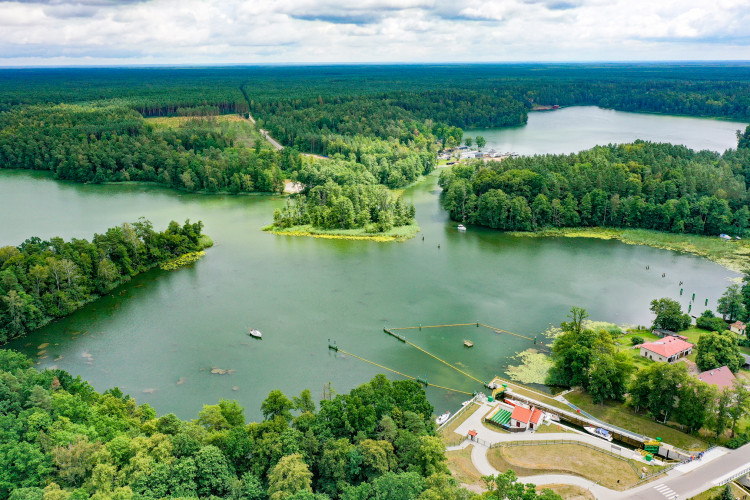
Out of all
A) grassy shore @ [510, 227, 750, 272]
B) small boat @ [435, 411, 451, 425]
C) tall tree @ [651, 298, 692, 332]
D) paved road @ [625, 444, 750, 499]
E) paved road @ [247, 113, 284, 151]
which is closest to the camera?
paved road @ [625, 444, 750, 499]

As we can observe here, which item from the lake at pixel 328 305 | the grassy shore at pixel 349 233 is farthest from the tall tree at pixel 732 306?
the grassy shore at pixel 349 233

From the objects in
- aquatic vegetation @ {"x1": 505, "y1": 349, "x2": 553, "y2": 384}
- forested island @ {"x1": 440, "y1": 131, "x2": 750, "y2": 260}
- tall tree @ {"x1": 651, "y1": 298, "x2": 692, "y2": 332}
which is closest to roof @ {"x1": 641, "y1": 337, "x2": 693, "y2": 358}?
tall tree @ {"x1": 651, "y1": 298, "x2": 692, "y2": 332}

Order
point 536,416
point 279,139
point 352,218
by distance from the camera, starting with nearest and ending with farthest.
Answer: point 536,416 < point 352,218 < point 279,139

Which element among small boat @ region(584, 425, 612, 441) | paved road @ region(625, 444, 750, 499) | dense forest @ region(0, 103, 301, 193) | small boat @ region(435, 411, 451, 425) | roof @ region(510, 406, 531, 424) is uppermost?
dense forest @ region(0, 103, 301, 193)

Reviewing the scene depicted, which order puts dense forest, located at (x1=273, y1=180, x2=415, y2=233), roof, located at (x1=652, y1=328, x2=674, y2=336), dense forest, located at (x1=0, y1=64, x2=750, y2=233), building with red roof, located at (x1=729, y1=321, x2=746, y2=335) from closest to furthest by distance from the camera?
building with red roof, located at (x1=729, y1=321, x2=746, y2=335)
roof, located at (x1=652, y1=328, x2=674, y2=336)
dense forest, located at (x1=273, y1=180, x2=415, y2=233)
dense forest, located at (x1=0, y1=64, x2=750, y2=233)

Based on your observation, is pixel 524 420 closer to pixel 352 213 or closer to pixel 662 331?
pixel 662 331

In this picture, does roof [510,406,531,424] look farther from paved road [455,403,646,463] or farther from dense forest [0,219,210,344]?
dense forest [0,219,210,344]

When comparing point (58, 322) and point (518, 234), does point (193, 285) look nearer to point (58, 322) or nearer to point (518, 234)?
point (58, 322)

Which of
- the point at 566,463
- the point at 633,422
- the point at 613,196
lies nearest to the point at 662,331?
the point at 633,422
